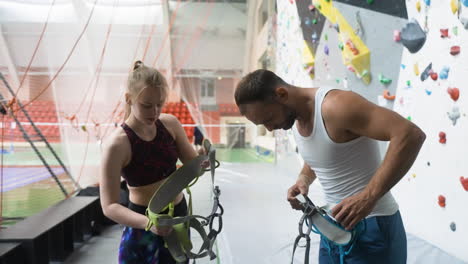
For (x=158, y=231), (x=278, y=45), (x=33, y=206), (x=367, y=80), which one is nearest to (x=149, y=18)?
(x=278, y=45)

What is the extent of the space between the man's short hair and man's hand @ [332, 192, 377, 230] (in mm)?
311

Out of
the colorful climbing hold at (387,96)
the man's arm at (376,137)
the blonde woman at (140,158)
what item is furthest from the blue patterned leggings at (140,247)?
the colorful climbing hold at (387,96)

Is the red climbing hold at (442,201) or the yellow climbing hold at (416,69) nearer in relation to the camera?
the red climbing hold at (442,201)

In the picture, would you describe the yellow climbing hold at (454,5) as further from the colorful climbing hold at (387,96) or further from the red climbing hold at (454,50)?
the colorful climbing hold at (387,96)

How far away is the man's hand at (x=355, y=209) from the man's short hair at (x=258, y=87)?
1.02 ft

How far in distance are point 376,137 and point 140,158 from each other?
65 centimetres

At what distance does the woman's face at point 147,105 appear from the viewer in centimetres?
93

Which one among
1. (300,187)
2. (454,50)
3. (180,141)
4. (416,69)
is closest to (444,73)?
(454,50)

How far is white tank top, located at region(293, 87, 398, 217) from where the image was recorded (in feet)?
2.56

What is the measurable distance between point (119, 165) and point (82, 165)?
303 centimetres

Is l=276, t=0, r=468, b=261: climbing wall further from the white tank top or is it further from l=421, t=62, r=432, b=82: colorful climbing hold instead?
the white tank top

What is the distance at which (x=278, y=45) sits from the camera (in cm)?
570

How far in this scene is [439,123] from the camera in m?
1.73

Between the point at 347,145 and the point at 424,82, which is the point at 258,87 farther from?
the point at 424,82
